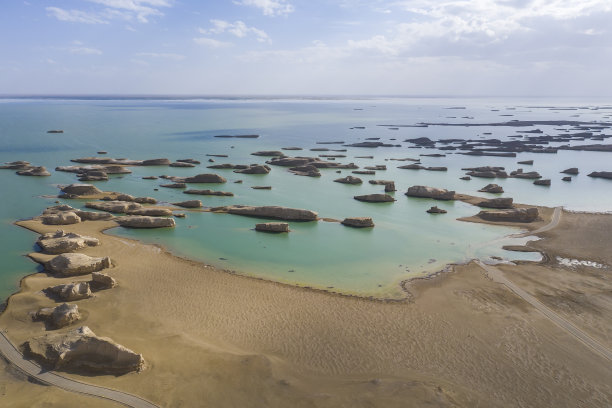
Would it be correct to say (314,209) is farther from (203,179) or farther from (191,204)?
(203,179)

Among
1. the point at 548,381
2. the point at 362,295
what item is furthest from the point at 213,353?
the point at 548,381

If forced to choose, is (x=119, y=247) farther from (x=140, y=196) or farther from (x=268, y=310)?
(x=140, y=196)

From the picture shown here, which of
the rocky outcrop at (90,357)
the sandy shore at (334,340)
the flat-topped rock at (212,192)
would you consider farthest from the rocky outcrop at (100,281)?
the flat-topped rock at (212,192)

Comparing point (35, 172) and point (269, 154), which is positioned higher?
point (269, 154)

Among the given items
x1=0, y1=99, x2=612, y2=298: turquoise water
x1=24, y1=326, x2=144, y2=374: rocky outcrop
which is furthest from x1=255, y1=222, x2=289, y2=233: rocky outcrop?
x1=24, y1=326, x2=144, y2=374: rocky outcrop

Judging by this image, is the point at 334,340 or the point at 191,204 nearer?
→ the point at 334,340

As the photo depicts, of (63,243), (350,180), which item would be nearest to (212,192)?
(350,180)
